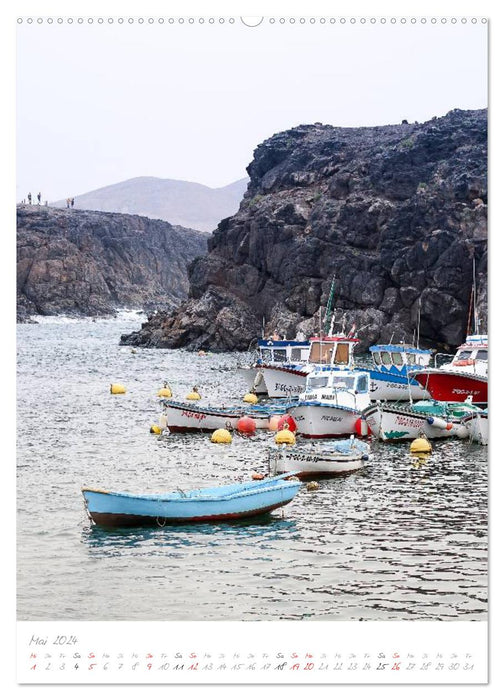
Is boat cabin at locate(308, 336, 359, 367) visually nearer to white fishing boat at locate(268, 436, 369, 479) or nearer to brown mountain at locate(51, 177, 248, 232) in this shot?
white fishing boat at locate(268, 436, 369, 479)

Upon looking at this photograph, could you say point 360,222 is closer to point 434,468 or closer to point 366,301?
point 366,301

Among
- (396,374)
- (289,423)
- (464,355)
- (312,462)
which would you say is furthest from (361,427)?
(396,374)

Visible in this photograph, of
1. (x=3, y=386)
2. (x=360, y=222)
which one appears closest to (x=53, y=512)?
(x=3, y=386)

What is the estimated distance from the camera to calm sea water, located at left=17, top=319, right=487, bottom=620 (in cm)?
1515

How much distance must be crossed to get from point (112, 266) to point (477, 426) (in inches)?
4890

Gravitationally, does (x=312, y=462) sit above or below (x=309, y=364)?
below

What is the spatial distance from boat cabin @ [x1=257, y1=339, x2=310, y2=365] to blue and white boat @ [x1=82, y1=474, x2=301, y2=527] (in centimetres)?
3351

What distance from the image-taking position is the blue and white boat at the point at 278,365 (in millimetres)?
51031

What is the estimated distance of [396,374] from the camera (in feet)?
159

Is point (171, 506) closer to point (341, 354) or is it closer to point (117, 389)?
point (341, 354)

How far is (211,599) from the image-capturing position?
1584cm

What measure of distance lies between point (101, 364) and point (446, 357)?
29.0 m

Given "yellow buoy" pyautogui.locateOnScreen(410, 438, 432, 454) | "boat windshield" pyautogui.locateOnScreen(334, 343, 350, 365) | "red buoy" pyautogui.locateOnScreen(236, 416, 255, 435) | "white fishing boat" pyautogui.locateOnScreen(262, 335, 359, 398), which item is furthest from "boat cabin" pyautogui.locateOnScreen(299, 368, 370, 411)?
"boat windshield" pyautogui.locateOnScreen(334, 343, 350, 365)

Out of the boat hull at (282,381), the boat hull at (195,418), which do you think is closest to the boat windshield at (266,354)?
the boat hull at (282,381)
